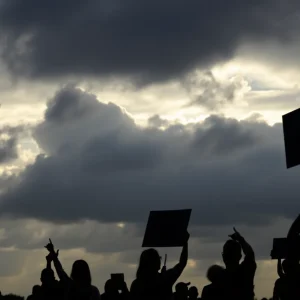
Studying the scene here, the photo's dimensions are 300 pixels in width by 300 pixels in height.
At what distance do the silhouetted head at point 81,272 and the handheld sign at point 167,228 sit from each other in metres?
→ 2.19

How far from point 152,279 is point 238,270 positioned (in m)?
1.29

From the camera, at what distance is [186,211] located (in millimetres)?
16375

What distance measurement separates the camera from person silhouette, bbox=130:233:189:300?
13.3 metres

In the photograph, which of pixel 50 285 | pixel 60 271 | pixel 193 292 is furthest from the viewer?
pixel 193 292

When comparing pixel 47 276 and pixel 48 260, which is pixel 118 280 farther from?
pixel 48 260

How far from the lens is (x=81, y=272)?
13875 millimetres

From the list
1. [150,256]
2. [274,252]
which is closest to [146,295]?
[150,256]

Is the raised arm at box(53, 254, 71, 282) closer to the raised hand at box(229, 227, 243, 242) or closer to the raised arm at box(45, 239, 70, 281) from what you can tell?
the raised arm at box(45, 239, 70, 281)

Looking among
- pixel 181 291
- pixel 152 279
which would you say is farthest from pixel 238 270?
pixel 181 291

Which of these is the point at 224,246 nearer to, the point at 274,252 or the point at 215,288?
the point at 215,288

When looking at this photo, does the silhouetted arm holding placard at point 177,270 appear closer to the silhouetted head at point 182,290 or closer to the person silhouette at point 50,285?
the person silhouette at point 50,285

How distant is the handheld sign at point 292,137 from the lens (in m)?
13.9

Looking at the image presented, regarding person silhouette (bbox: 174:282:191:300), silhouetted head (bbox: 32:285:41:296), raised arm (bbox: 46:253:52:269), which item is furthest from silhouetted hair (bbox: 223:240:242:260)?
person silhouette (bbox: 174:282:191:300)

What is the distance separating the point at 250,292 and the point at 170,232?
3.52 metres
